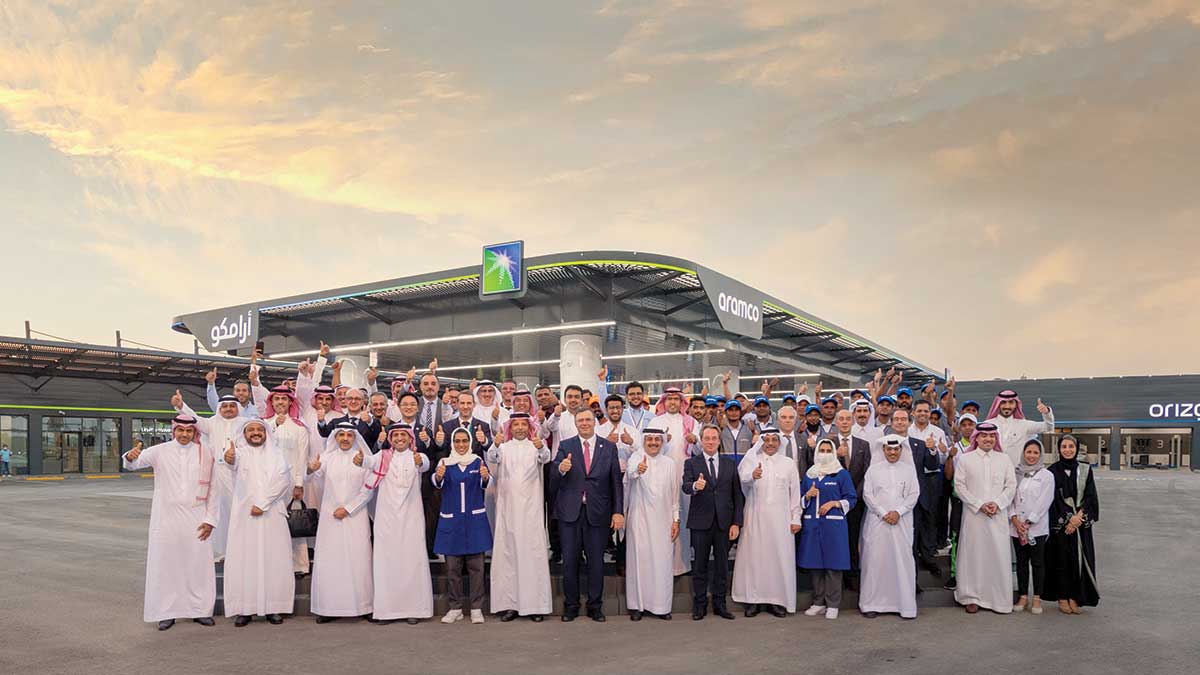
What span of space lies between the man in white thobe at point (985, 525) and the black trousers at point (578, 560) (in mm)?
3422

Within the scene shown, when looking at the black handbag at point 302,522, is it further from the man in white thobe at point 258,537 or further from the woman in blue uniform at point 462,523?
the woman in blue uniform at point 462,523

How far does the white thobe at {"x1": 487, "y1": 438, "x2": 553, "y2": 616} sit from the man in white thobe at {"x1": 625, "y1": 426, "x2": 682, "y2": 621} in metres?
0.80

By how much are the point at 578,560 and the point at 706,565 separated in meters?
1.16

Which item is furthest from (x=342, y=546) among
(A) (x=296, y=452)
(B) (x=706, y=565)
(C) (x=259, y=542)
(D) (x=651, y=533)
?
(B) (x=706, y=565)

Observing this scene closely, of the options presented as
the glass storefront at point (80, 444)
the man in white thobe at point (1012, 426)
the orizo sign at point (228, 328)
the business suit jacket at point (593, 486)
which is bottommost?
the glass storefront at point (80, 444)

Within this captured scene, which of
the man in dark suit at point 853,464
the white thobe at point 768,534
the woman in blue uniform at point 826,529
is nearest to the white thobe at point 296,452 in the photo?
the white thobe at point 768,534

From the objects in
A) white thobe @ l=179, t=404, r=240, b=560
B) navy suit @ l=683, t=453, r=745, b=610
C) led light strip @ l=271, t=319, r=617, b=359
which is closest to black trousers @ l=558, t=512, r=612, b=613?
navy suit @ l=683, t=453, r=745, b=610

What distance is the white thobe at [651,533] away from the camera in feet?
24.8

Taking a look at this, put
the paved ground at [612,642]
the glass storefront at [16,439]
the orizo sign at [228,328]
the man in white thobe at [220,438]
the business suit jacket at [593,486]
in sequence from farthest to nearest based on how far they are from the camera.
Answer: the glass storefront at [16,439], the orizo sign at [228,328], the man in white thobe at [220,438], the business suit jacket at [593,486], the paved ground at [612,642]

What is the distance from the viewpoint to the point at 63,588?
29.4 feet

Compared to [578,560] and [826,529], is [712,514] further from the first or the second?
[578,560]

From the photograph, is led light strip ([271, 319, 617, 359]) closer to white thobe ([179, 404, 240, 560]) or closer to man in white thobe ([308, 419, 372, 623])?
white thobe ([179, 404, 240, 560])

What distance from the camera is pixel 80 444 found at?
32438 millimetres

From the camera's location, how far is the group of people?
7.33 m
